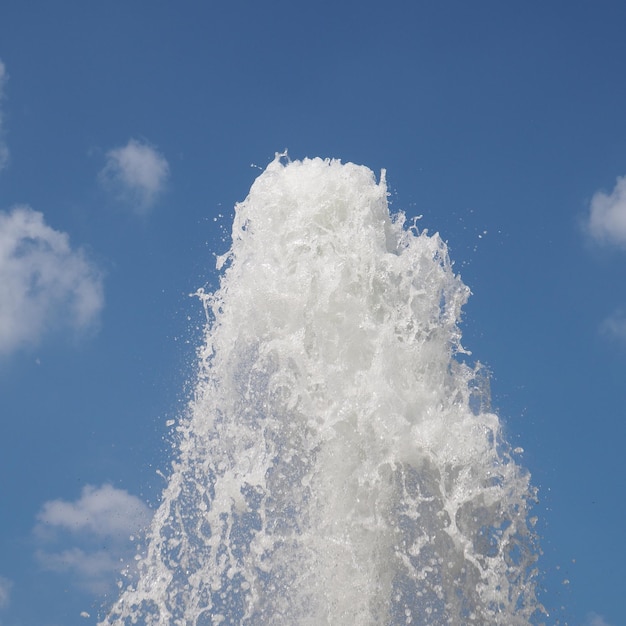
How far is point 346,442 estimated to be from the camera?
15.2 m

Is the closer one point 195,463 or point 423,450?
point 423,450

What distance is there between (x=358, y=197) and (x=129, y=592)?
8.28m

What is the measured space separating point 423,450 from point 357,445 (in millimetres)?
1108

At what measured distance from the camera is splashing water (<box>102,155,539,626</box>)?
14367 millimetres

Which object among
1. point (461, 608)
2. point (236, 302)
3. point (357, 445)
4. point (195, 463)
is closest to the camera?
point (461, 608)

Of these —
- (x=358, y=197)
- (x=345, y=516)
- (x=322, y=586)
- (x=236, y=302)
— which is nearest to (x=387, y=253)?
(x=358, y=197)

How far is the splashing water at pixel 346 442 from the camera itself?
1437cm

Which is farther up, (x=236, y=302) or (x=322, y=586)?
(x=236, y=302)

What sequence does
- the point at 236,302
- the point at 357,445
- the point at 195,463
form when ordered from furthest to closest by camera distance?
the point at 236,302, the point at 195,463, the point at 357,445

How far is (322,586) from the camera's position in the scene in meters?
14.5

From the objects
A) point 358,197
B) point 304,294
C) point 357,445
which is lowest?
point 357,445

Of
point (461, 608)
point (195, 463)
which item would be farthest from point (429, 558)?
point (195, 463)

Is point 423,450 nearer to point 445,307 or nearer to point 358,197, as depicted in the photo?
point 445,307

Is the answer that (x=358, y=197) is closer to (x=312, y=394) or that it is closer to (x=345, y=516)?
(x=312, y=394)
